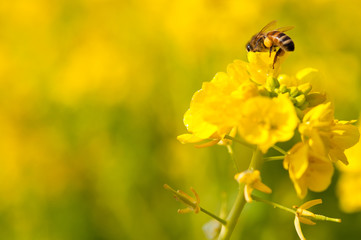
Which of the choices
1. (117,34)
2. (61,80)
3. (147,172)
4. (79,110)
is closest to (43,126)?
(79,110)

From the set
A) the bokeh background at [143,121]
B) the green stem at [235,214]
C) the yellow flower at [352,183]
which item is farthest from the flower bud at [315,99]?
the bokeh background at [143,121]

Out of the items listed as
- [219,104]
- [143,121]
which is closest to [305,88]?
[219,104]

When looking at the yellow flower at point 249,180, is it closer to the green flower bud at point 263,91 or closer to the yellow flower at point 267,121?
the yellow flower at point 267,121

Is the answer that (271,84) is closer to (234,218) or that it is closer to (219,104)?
(219,104)

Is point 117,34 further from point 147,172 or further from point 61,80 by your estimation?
point 147,172

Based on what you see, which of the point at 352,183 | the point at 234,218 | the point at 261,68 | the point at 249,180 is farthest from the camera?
the point at 352,183

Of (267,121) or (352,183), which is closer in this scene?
(267,121)

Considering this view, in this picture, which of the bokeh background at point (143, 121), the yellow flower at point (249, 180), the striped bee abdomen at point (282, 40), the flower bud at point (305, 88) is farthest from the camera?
the bokeh background at point (143, 121)
